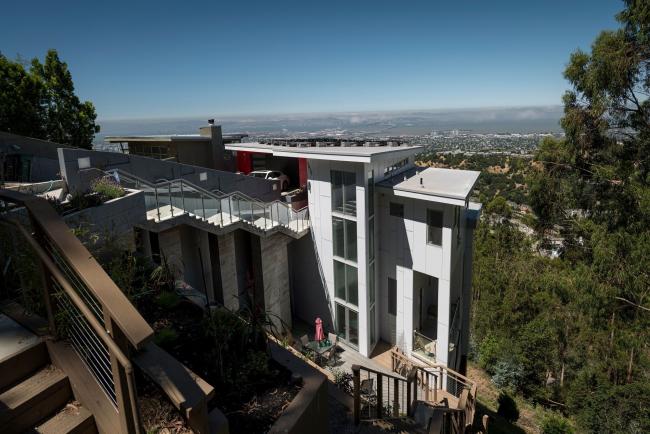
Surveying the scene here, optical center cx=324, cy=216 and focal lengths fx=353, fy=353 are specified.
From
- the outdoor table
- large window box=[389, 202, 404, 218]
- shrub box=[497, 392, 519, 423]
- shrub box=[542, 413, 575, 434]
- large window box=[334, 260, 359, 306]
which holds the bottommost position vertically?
shrub box=[497, 392, 519, 423]

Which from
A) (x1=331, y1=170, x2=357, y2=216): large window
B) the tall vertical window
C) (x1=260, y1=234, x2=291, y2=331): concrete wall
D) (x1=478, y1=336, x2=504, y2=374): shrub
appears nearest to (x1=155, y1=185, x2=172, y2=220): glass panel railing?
(x1=260, y1=234, x2=291, y2=331): concrete wall

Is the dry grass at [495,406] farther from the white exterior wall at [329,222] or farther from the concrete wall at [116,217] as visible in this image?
the concrete wall at [116,217]

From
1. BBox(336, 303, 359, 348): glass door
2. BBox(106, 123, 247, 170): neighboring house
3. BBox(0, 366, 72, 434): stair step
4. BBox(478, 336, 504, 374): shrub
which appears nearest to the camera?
BBox(0, 366, 72, 434): stair step

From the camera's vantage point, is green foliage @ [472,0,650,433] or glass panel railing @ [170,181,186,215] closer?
glass panel railing @ [170,181,186,215]

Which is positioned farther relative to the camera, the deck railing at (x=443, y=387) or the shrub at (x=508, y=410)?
the shrub at (x=508, y=410)

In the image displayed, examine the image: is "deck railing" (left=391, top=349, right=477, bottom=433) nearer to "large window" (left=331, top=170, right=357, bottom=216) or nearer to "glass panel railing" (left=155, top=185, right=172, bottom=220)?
"large window" (left=331, top=170, right=357, bottom=216)

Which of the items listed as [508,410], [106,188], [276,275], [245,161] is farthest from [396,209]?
[508,410]

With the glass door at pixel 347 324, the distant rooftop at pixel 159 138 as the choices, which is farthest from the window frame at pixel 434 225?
the distant rooftop at pixel 159 138
